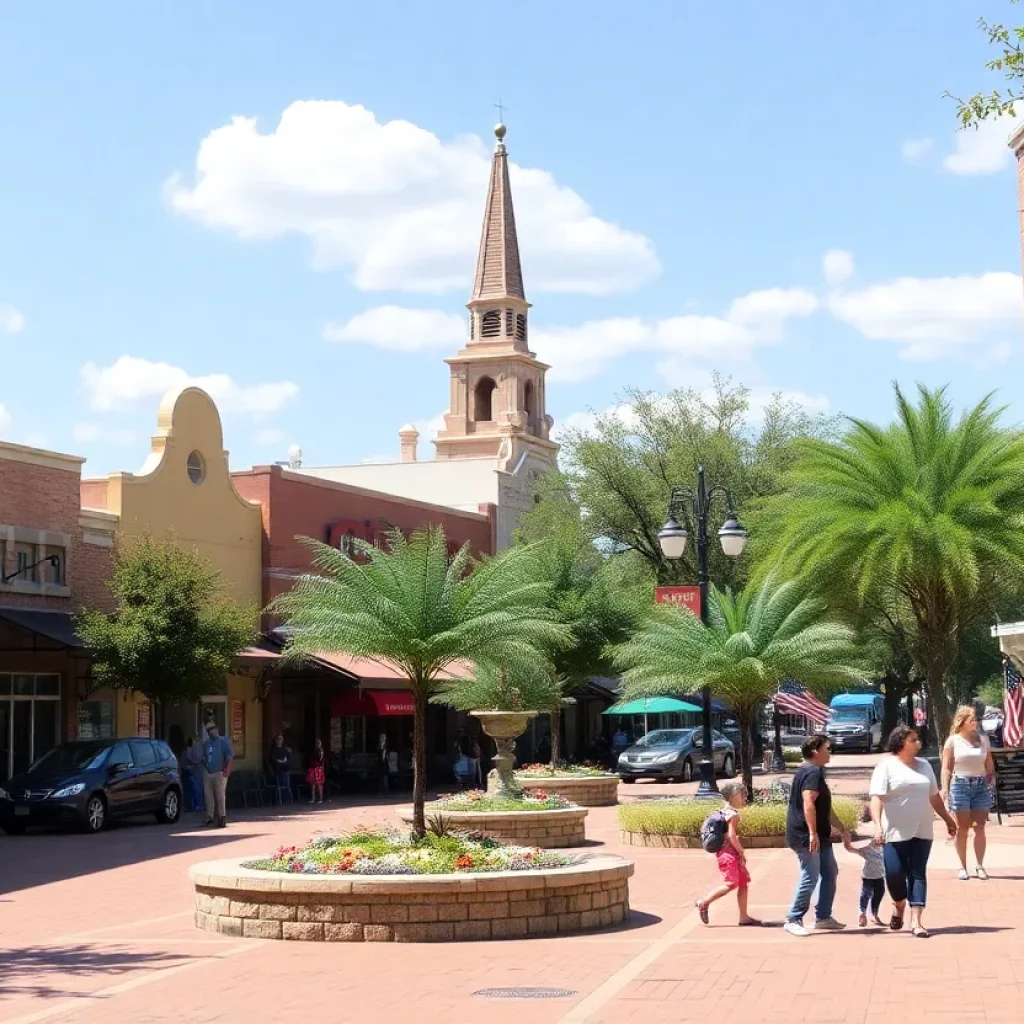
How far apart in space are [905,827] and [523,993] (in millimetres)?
3532

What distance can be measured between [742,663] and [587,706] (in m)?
34.5

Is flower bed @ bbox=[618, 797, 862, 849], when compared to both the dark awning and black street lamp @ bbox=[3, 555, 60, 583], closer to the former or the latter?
the dark awning

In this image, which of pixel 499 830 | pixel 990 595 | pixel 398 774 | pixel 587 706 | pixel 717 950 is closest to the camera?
pixel 717 950

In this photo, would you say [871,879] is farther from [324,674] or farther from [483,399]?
[483,399]

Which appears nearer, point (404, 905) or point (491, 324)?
point (404, 905)

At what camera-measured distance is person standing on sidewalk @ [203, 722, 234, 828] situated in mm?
26188

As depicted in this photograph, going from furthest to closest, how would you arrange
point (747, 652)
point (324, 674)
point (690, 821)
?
point (324, 674) < point (747, 652) < point (690, 821)

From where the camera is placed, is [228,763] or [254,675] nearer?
[228,763]

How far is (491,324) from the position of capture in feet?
242

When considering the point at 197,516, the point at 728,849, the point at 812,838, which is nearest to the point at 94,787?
the point at 197,516

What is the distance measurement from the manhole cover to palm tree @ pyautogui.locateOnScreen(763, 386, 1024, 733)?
1650 centimetres

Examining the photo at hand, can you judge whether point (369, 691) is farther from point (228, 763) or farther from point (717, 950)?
point (717, 950)

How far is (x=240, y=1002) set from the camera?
9.92 metres

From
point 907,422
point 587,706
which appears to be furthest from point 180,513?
point 587,706
